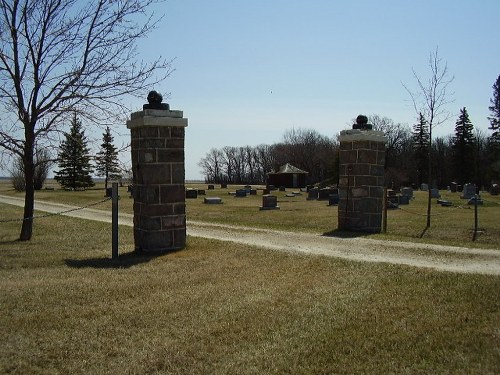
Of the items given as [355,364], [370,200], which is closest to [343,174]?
[370,200]

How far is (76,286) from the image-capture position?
5621 millimetres

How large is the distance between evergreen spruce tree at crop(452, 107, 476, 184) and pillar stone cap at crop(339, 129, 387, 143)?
167ft

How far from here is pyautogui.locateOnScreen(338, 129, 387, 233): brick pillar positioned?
1057 centimetres

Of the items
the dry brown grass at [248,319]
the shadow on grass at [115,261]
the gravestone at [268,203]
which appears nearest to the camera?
the dry brown grass at [248,319]

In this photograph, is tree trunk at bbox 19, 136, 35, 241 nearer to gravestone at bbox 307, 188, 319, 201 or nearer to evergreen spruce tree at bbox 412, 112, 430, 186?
gravestone at bbox 307, 188, 319, 201

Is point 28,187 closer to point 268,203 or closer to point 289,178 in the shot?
point 268,203

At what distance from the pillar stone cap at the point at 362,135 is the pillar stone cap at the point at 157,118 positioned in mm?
3899

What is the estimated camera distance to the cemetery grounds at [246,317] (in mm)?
3639

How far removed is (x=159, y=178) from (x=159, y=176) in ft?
0.12

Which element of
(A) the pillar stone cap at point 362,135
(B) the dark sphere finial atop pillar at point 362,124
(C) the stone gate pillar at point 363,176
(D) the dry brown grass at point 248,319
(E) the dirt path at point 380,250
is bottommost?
(D) the dry brown grass at point 248,319

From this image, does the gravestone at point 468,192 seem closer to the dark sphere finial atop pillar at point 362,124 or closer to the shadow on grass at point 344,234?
the dark sphere finial atop pillar at point 362,124

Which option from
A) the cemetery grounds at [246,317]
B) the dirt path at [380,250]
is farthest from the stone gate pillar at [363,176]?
the cemetery grounds at [246,317]

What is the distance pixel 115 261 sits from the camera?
7.50 m

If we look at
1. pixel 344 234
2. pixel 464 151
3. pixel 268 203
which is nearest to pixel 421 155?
pixel 464 151
